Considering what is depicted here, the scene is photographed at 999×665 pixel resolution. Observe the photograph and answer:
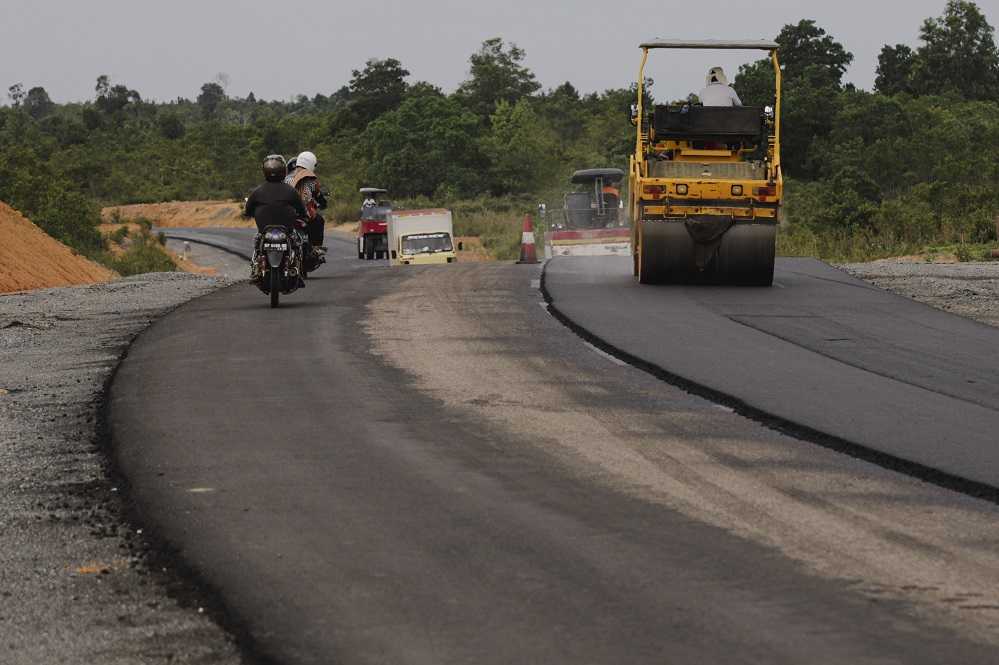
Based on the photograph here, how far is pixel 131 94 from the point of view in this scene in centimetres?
19562

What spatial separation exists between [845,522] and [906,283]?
16454 mm

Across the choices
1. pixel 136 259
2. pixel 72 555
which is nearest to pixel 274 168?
pixel 72 555

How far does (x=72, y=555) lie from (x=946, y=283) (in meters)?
17.9

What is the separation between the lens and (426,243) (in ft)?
147

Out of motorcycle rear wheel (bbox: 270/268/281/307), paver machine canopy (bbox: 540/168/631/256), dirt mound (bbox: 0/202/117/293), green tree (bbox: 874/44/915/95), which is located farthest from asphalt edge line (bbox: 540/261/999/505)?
green tree (bbox: 874/44/915/95)

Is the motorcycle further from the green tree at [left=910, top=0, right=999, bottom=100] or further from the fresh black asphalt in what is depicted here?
the green tree at [left=910, top=0, right=999, bottom=100]

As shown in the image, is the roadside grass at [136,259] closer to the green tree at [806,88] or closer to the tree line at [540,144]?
the tree line at [540,144]

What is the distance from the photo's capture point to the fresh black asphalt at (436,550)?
16.0 feet

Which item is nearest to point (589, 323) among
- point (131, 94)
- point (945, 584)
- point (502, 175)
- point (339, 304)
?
point (339, 304)

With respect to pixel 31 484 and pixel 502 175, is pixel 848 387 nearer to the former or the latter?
pixel 31 484

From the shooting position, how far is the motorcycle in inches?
690

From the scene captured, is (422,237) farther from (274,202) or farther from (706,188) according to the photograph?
(274,202)

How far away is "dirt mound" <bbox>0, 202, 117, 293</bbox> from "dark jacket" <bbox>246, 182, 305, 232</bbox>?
8.76 meters

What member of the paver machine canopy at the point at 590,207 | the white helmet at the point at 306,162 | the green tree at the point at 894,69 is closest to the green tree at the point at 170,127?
the green tree at the point at 894,69
